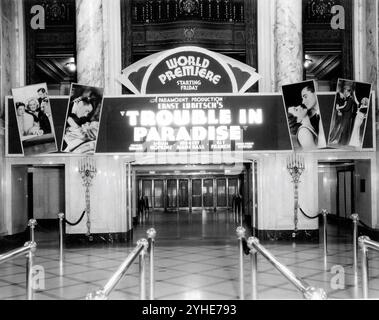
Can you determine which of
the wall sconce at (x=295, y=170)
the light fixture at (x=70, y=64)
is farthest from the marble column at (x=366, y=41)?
the light fixture at (x=70, y=64)

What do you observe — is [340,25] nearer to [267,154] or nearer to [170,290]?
[267,154]

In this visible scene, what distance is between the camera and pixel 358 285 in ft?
20.0

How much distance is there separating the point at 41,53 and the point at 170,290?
28.9 ft

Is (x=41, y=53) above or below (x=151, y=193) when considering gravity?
above

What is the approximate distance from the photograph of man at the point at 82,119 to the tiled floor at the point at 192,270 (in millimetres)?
2452

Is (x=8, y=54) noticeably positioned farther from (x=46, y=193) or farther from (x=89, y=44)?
(x=46, y=193)

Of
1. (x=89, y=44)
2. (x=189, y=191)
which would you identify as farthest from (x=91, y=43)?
(x=189, y=191)

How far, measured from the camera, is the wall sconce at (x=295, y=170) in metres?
10.7

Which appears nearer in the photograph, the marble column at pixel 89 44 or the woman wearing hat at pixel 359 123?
the woman wearing hat at pixel 359 123

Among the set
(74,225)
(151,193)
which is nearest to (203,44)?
(74,225)

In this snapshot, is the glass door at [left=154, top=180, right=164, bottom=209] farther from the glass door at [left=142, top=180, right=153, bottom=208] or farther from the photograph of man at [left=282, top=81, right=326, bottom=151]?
the photograph of man at [left=282, top=81, right=326, bottom=151]

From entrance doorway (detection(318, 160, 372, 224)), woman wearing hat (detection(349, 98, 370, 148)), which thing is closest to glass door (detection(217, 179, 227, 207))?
entrance doorway (detection(318, 160, 372, 224))

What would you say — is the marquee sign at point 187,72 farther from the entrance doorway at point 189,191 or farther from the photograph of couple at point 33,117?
the entrance doorway at point 189,191

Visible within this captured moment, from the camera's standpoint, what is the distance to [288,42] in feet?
36.1
